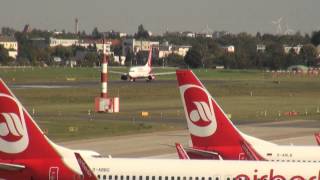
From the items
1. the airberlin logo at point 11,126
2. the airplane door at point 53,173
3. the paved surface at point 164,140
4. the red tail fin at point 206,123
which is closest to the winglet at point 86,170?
the airplane door at point 53,173

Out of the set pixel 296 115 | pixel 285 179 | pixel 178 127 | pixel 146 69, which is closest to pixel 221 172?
pixel 285 179

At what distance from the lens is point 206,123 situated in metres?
40.7

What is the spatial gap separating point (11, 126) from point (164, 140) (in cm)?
3535

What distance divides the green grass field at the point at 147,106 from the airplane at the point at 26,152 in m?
33.8

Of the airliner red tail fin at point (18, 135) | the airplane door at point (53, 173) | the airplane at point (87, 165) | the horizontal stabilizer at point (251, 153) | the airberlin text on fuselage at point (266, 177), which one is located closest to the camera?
the airberlin text on fuselage at point (266, 177)

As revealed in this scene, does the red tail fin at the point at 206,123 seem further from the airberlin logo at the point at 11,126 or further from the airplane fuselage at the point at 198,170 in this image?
the airberlin logo at the point at 11,126

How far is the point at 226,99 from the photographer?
134 m

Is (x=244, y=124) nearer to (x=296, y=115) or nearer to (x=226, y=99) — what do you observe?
(x=296, y=115)

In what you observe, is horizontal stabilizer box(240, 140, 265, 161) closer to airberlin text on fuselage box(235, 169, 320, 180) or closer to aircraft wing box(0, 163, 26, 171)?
airberlin text on fuselage box(235, 169, 320, 180)

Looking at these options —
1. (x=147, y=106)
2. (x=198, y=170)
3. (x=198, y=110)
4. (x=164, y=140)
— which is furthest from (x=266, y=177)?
(x=147, y=106)

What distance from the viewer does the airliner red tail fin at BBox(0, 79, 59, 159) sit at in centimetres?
3375

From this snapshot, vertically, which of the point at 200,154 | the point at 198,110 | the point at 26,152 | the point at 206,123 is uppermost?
the point at 198,110

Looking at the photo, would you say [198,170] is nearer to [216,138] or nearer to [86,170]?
[86,170]

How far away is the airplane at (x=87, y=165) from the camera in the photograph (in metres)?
31.0
